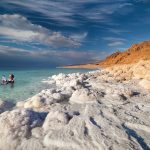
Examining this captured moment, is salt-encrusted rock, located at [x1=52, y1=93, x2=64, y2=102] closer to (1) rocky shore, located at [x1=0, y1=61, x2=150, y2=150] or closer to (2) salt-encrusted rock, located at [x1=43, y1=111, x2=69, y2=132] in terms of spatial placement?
(1) rocky shore, located at [x1=0, y1=61, x2=150, y2=150]

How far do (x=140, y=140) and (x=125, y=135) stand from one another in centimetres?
49

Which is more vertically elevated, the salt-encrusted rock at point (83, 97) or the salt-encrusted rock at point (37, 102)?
the salt-encrusted rock at point (83, 97)

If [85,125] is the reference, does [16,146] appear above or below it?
below

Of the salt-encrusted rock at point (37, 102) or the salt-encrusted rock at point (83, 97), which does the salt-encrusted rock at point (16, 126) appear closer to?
the salt-encrusted rock at point (37, 102)


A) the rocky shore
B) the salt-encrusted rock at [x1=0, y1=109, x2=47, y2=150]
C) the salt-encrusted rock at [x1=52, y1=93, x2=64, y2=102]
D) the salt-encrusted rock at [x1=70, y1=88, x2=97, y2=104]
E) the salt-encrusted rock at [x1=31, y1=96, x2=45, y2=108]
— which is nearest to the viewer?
the rocky shore

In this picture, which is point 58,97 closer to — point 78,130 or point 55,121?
point 55,121

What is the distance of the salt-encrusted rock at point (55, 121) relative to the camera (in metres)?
7.72

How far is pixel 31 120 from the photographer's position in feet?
26.5

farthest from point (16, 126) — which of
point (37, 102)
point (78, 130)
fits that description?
point (37, 102)

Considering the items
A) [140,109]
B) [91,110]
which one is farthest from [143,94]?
[91,110]

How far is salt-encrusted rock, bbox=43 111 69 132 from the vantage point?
7.72 meters

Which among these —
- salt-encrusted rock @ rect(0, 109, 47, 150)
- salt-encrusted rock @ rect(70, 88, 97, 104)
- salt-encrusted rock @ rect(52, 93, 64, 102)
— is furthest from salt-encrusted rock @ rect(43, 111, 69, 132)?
salt-encrusted rock @ rect(52, 93, 64, 102)

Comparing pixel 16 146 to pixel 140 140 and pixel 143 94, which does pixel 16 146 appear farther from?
pixel 143 94

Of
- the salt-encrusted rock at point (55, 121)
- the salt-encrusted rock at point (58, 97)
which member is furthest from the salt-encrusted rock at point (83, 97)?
the salt-encrusted rock at point (55, 121)
